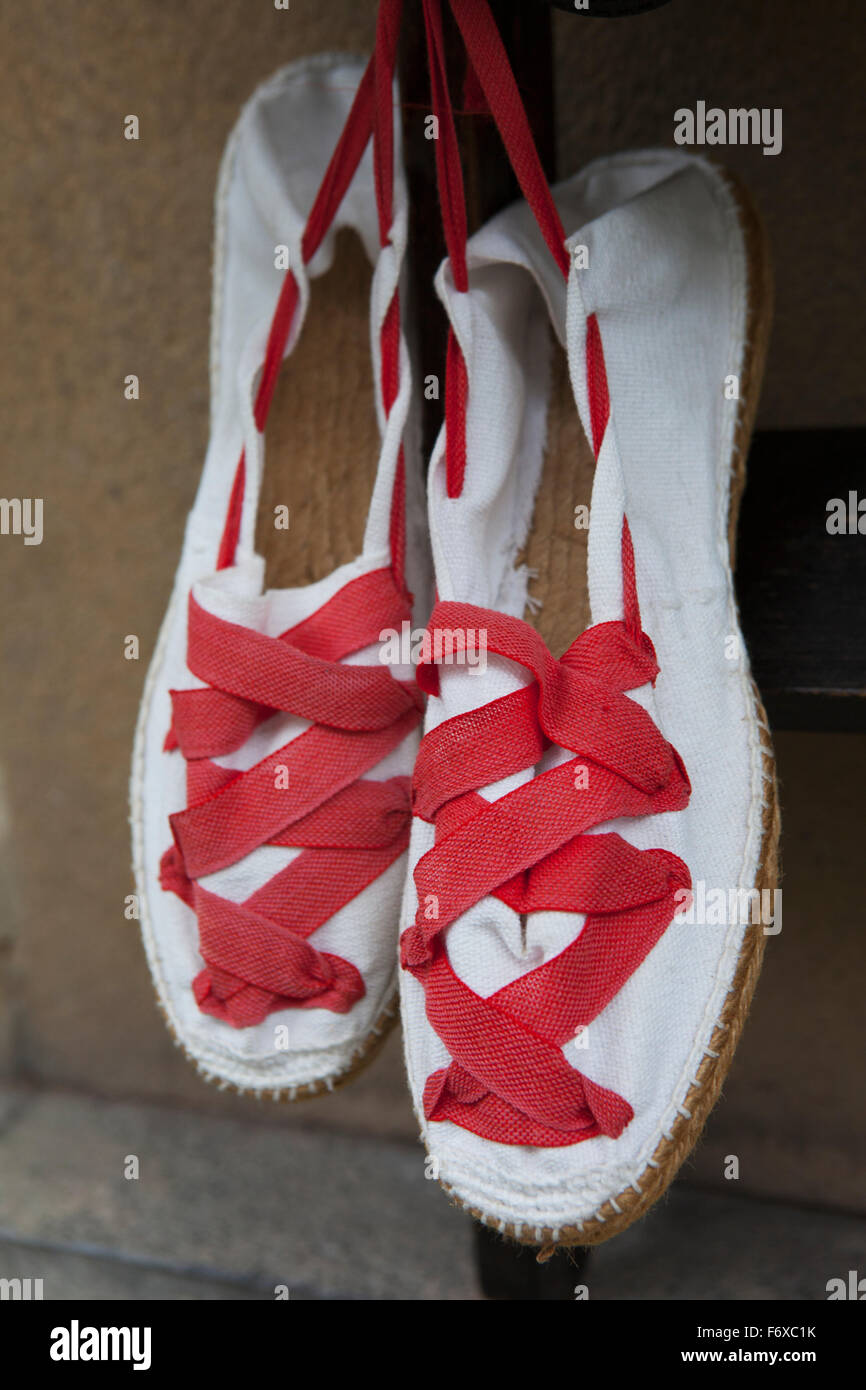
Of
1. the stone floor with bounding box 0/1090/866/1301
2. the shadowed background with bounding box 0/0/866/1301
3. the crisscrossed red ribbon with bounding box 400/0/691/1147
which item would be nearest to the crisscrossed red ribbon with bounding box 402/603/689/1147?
the crisscrossed red ribbon with bounding box 400/0/691/1147

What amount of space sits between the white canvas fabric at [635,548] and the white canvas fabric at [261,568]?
4cm

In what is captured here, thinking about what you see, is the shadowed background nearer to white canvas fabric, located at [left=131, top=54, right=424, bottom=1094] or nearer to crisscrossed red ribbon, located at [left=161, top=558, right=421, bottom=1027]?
white canvas fabric, located at [left=131, top=54, right=424, bottom=1094]

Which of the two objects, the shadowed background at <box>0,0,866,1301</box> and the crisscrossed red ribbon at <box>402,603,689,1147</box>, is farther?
the shadowed background at <box>0,0,866,1301</box>

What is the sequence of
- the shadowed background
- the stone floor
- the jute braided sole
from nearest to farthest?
the jute braided sole → the shadowed background → the stone floor

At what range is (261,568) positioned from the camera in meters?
0.53

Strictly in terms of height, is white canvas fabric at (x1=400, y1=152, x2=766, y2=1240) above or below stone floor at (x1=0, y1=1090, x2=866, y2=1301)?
above

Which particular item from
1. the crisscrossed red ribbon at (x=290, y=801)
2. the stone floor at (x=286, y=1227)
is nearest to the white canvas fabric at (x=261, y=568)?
the crisscrossed red ribbon at (x=290, y=801)

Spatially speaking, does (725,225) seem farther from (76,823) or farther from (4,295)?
(76,823)

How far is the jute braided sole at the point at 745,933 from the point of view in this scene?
0.39 meters

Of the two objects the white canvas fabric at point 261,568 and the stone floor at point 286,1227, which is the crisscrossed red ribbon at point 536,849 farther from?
the stone floor at point 286,1227

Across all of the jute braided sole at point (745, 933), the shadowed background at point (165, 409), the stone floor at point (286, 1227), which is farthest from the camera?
the stone floor at point (286, 1227)

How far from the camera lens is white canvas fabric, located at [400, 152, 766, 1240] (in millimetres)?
401

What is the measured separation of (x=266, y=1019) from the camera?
0.48m
